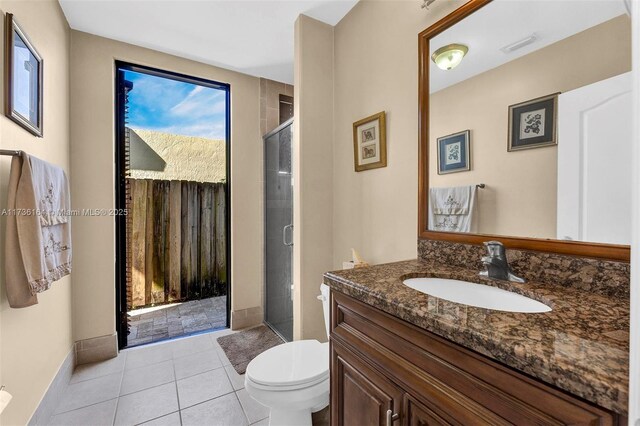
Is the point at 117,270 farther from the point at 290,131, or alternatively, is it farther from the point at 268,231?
the point at 290,131

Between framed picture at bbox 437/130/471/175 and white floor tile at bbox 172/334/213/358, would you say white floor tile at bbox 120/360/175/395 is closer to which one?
white floor tile at bbox 172/334/213/358

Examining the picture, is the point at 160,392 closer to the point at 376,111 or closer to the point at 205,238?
the point at 205,238

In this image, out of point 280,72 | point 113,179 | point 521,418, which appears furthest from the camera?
point 280,72

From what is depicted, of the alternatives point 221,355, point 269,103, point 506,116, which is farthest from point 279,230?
point 506,116

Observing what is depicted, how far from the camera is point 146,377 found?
2039 millimetres

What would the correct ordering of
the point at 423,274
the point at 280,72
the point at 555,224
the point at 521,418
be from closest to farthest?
the point at 521,418
the point at 555,224
the point at 423,274
the point at 280,72

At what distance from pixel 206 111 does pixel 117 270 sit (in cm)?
176

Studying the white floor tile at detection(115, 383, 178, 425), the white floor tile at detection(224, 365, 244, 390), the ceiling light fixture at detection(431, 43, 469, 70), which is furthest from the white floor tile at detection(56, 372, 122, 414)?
the ceiling light fixture at detection(431, 43, 469, 70)

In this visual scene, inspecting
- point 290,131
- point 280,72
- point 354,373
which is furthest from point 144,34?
point 354,373

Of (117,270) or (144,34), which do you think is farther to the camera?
(117,270)

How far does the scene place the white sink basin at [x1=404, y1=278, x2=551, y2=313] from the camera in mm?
871

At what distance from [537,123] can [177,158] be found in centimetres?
346

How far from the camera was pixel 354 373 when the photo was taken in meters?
0.95

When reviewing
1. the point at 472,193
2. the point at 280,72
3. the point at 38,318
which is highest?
the point at 280,72
